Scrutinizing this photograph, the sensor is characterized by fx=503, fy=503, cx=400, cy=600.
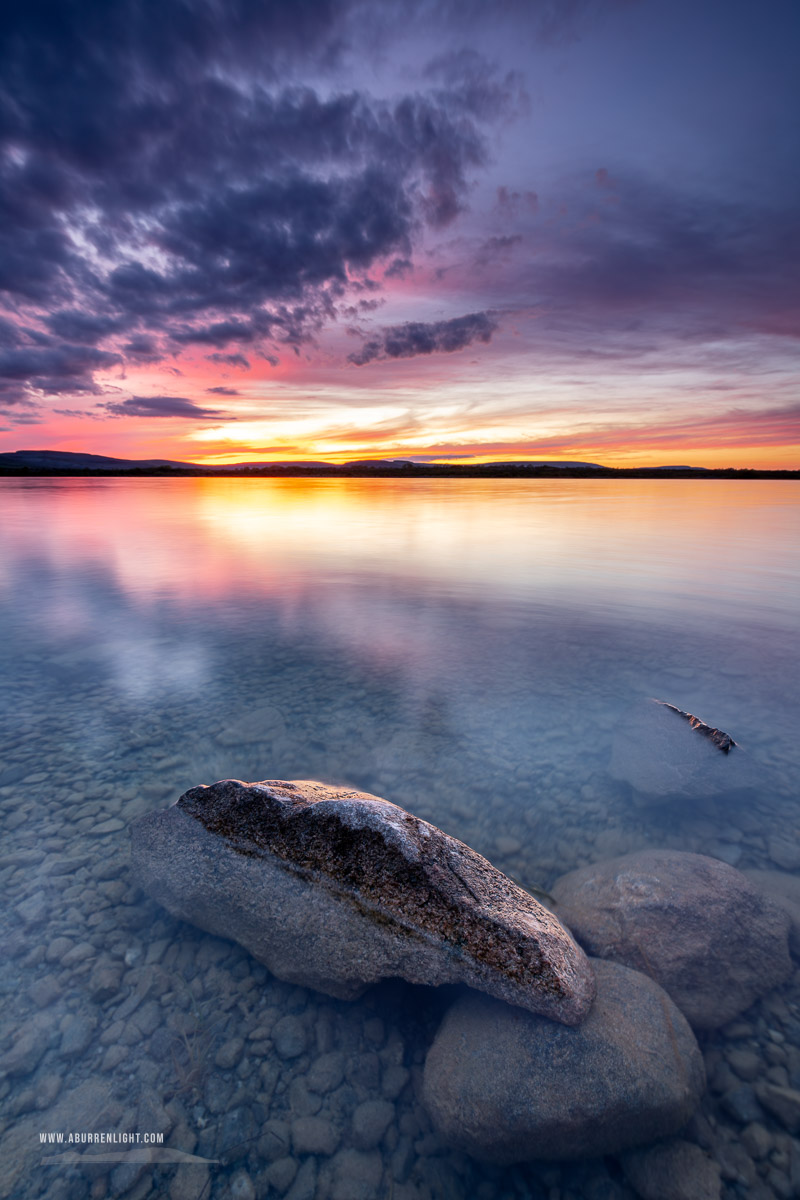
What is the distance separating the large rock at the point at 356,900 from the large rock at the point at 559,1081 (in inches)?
7.2

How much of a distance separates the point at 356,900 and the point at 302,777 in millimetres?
2895

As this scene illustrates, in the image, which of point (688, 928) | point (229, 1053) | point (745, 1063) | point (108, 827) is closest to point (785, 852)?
point (688, 928)

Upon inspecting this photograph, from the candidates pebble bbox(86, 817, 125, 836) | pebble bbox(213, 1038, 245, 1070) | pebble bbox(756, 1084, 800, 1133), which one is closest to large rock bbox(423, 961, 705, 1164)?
pebble bbox(756, 1084, 800, 1133)

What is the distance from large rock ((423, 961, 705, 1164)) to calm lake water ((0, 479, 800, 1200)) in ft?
0.65

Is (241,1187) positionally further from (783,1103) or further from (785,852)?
(785,852)

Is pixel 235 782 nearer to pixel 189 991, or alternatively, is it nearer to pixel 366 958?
pixel 189 991

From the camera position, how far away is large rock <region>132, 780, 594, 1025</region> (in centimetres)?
348

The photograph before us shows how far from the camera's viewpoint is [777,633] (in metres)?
12.7

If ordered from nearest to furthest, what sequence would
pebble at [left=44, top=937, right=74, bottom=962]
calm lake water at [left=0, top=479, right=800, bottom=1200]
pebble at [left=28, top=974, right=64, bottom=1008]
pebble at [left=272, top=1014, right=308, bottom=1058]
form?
calm lake water at [left=0, top=479, right=800, bottom=1200] < pebble at [left=272, top=1014, right=308, bottom=1058] < pebble at [left=28, top=974, right=64, bottom=1008] < pebble at [left=44, top=937, right=74, bottom=962]

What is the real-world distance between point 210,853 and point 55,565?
21.0 meters

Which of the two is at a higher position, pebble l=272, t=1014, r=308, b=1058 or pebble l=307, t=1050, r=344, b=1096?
pebble l=272, t=1014, r=308, b=1058

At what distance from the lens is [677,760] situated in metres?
6.58

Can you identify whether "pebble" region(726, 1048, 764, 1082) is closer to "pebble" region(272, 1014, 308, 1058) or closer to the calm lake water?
the calm lake water

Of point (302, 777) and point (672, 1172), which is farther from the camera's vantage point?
point (302, 777)
